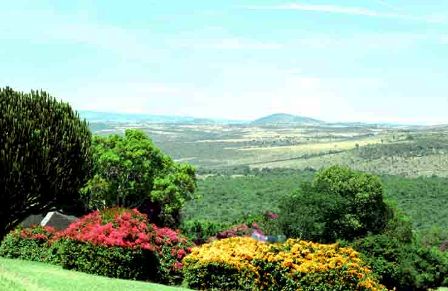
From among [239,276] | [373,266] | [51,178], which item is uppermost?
[51,178]

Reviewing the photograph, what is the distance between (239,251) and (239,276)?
1.25 meters

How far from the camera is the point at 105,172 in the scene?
52.1 m

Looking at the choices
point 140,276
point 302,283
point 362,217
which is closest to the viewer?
point 302,283

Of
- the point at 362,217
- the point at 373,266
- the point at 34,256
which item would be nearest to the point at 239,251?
the point at 34,256

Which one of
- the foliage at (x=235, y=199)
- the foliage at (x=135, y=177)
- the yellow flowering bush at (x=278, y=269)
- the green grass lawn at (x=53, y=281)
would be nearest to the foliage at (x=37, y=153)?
the green grass lawn at (x=53, y=281)

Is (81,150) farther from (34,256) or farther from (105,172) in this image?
(105,172)

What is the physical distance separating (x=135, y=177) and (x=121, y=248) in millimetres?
21570

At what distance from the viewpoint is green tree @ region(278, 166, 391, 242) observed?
182ft

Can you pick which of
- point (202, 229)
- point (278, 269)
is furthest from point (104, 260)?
point (202, 229)

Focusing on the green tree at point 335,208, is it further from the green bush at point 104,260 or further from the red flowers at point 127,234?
the green bush at point 104,260

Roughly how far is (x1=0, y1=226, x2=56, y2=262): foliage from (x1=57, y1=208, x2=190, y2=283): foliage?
10.6ft

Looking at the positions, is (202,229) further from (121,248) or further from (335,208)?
(121,248)

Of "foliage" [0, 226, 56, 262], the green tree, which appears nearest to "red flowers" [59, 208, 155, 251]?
"foliage" [0, 226, 56, 262]

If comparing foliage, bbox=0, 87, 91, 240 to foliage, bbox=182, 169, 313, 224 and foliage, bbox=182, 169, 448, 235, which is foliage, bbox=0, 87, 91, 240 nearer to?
foliage, bbox=182, 169, 313, 224
